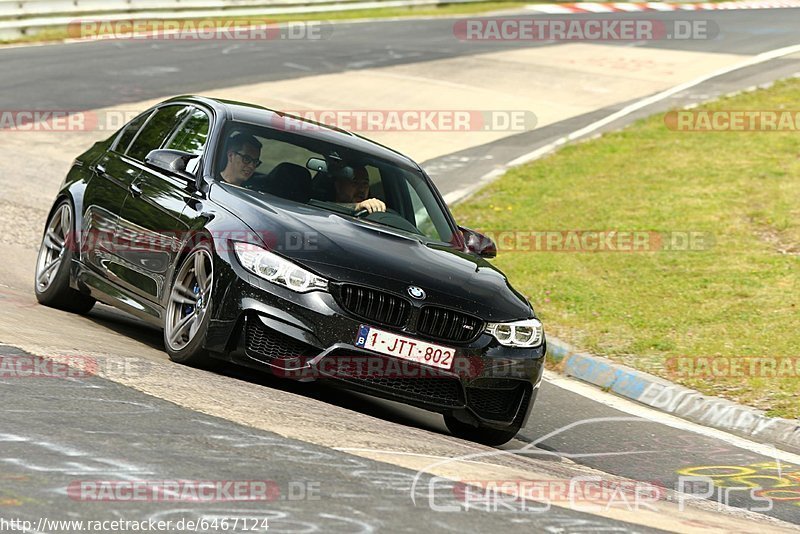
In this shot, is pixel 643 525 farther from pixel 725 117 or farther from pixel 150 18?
pixel 150 18

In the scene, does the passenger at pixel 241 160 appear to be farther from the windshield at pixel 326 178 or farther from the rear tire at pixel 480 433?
the rear tire at pixel 480 433

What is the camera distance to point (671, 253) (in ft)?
43.4

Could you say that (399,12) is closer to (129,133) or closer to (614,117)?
(614,117)

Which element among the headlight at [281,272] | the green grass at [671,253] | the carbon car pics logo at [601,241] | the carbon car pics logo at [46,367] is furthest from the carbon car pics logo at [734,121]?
the carbon car pics logo at [46,367]

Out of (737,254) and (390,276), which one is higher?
(390,276)

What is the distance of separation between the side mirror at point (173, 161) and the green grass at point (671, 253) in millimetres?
3683

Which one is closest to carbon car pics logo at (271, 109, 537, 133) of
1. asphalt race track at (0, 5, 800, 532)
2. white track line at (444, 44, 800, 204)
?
white track line at (444, 44, 800, 204)

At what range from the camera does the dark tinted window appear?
370 inches

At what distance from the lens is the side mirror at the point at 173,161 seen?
8195 millimetres

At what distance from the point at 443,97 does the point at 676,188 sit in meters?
7.70

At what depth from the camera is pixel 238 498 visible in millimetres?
4949

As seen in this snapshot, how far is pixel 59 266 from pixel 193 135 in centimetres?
147

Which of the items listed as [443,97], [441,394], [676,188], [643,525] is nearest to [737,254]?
[676,188]

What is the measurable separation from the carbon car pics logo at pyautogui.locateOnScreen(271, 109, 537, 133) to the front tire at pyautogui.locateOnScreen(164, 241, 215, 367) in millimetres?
12394
